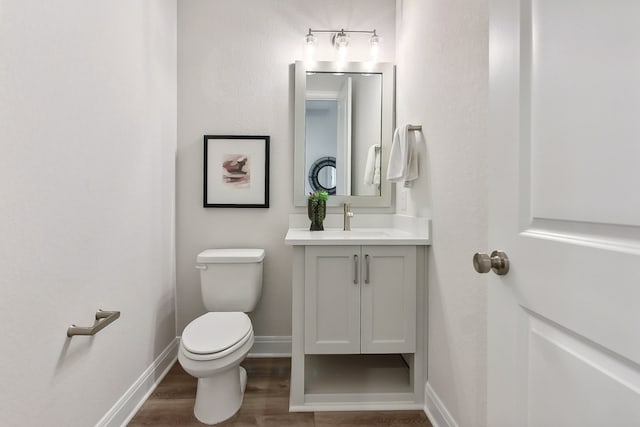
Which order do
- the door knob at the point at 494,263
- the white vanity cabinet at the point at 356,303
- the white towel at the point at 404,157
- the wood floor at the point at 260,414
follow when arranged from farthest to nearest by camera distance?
the white towel at the point at 404,157 < the white vanity cabinet at the point at 356,303 < the wood floor at the point at 260,414 < the door knob at the point at 494,263

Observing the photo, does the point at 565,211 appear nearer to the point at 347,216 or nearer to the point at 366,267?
the point at 366,267

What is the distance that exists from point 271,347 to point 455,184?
1680 millimetres

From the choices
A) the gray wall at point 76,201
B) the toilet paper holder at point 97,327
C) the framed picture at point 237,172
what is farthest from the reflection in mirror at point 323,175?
the toilet paper holder at point 97,327

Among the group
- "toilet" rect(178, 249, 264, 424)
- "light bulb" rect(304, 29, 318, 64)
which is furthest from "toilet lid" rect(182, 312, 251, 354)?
"light bulb" rect(304, 29, 318, 64)

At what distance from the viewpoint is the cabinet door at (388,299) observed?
5.94 feet

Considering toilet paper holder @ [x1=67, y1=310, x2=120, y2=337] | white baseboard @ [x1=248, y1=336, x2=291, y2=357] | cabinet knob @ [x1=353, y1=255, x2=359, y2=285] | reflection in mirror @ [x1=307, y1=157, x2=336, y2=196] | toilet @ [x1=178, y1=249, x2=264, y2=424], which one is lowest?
white baseboard @ [x1=248, y1=336, x2=291, y2=357]

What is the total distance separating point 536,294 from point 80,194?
1.50m

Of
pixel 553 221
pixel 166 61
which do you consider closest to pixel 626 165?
pixel 553 221

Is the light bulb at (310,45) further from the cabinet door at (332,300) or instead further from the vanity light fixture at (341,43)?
the cabinet door at (332,300)

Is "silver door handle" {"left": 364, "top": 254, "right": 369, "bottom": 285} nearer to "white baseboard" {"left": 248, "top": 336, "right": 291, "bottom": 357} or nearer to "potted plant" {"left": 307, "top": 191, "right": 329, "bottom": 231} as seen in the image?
"potted plant" {"left": 307, "top": 191, "right": 329, "bottom": 231}

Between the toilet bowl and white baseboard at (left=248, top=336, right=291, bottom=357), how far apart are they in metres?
0.54

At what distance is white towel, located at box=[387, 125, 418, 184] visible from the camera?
6.37 ft

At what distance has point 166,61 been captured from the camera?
2.19m

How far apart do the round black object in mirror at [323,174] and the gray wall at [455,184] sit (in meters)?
0.65
